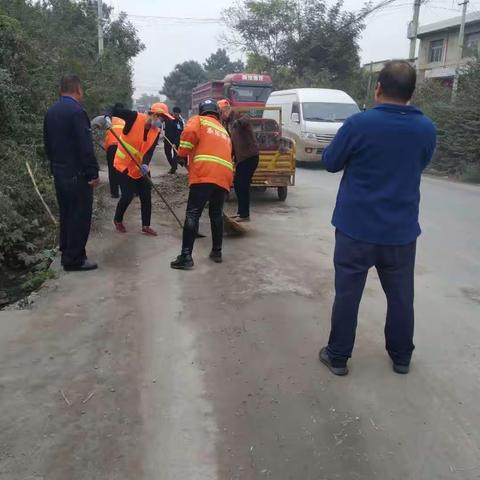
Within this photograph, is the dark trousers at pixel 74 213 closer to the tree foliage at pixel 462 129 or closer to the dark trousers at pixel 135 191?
the dark trousers at pixel 135 191

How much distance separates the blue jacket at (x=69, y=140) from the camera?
16.8 feet

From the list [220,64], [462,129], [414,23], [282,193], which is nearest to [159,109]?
[282,193]

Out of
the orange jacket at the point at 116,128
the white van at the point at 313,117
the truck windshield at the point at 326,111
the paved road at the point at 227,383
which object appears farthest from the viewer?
the truck windshield at the point at 326,111

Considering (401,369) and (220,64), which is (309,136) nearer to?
(401,369)

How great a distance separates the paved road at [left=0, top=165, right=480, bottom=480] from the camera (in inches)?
101

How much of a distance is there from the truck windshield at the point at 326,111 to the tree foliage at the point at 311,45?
1489 centimetres

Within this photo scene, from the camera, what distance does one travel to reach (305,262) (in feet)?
19.2

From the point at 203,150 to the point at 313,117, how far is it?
36.5 ft

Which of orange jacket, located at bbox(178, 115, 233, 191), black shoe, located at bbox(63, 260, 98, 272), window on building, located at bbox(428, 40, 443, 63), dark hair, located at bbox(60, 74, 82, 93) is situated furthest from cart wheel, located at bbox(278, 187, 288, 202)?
window on building, located at bbox(428, 40, 443, 63)

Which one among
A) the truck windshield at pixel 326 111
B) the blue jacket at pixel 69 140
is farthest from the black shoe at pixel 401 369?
the truck windshield at pixel 326 111

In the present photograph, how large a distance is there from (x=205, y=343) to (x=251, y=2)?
3965cm

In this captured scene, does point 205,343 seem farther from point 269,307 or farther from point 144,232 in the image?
point 144,232

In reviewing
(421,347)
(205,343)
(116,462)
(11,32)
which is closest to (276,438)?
(116,462)

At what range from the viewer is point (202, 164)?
5.45 m
